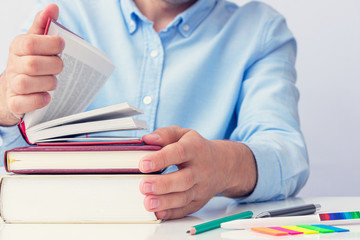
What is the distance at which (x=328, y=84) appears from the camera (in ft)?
6.22

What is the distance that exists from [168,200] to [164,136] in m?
0.10

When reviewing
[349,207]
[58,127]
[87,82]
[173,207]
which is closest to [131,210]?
[173,207]

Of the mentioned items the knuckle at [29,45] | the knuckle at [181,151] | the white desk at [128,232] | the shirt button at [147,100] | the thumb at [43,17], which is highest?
the thumb at [43,17]

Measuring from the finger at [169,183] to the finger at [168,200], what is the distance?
0.5 inches

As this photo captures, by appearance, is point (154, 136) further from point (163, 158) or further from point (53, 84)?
point (53, 84)

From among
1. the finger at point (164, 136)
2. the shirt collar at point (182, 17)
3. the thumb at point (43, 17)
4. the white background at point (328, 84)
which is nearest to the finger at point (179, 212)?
the finger at point (164, 136)

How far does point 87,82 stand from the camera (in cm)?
86

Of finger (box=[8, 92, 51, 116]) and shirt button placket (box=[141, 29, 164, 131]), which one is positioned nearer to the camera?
finger (box=[8, 92, 51, 116])

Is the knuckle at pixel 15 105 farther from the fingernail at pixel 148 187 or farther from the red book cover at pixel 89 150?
the fingernail at pixel 148 187

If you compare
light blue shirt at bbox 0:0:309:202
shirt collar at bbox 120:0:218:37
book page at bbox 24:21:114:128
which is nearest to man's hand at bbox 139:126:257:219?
book page at bbox 24:21:114:128

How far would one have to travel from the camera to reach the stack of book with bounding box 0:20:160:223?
675mm

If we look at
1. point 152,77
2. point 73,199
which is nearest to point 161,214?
point 73,199

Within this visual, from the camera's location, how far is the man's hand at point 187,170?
648 millimetres

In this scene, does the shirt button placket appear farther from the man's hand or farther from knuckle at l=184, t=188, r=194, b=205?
knuckle at l=184, t=188, r=194, b=205
